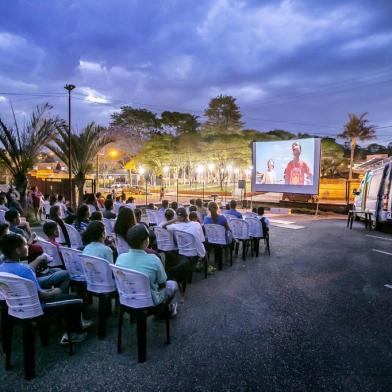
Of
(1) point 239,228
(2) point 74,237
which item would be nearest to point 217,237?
(1) point 239,228

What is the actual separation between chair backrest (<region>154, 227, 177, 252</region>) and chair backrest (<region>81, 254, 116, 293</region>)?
2.23 metres

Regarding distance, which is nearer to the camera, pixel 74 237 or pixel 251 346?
pixel 251 346

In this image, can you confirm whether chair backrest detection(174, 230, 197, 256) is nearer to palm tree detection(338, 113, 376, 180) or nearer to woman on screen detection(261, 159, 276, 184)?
woman on screen detection(261, 159, 276, 184)

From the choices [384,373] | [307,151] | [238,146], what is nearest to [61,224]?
[384,373]

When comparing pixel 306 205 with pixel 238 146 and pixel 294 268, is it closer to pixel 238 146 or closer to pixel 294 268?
pixel 238 146

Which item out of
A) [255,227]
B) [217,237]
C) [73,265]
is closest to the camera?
[73,265]

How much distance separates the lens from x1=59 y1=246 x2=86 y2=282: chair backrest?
3658 mm

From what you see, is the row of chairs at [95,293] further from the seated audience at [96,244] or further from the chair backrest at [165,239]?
the chair backrest at [165,239]

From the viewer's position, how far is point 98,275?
3338mm

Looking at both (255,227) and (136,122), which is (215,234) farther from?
(136,122)

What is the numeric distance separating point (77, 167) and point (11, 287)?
1140 cm

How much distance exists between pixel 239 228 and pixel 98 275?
4219 mm

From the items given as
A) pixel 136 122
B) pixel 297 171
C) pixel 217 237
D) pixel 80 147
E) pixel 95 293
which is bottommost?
pixel 95 293

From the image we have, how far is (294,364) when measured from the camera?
112 inches
